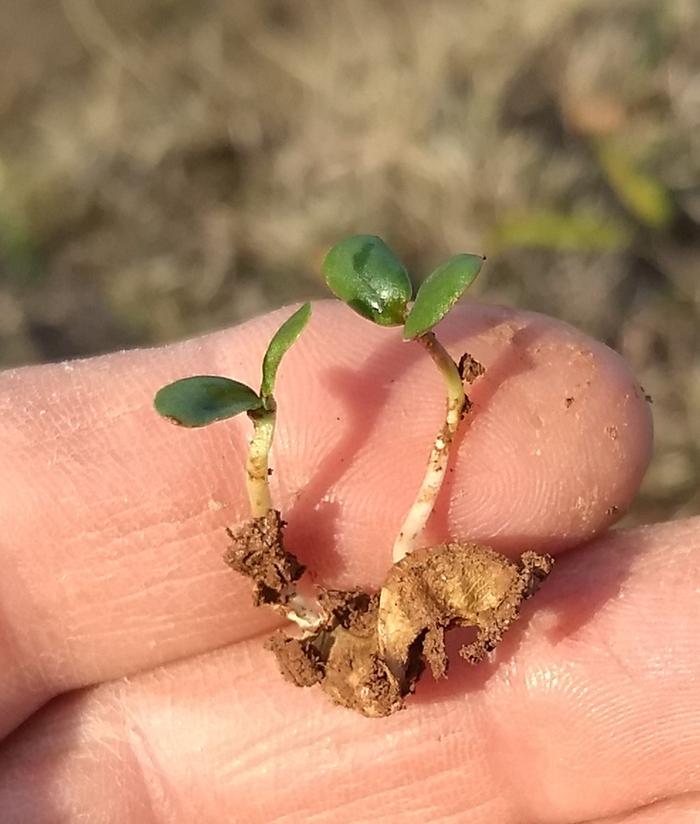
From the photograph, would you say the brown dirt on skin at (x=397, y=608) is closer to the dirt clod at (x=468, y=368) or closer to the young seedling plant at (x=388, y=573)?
the young seedling plant at (x=388, y=573)

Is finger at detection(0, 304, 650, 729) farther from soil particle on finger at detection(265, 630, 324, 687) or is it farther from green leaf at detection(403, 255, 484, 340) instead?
green leaf at detection(403, 255, 484, 340)

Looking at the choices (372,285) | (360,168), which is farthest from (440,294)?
(360,168)

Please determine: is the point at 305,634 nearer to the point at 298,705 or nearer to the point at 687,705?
the point at 298,705

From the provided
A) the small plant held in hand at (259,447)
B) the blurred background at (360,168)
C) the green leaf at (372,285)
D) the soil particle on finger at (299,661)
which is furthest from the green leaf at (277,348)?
the blurred background at (360,168)

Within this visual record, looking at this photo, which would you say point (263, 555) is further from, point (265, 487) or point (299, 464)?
point (299, 464)

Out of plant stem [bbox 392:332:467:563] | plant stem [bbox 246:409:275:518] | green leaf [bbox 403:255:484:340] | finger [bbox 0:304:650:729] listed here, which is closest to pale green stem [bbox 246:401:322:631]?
plant stem [bbox 246:409:275:518]
